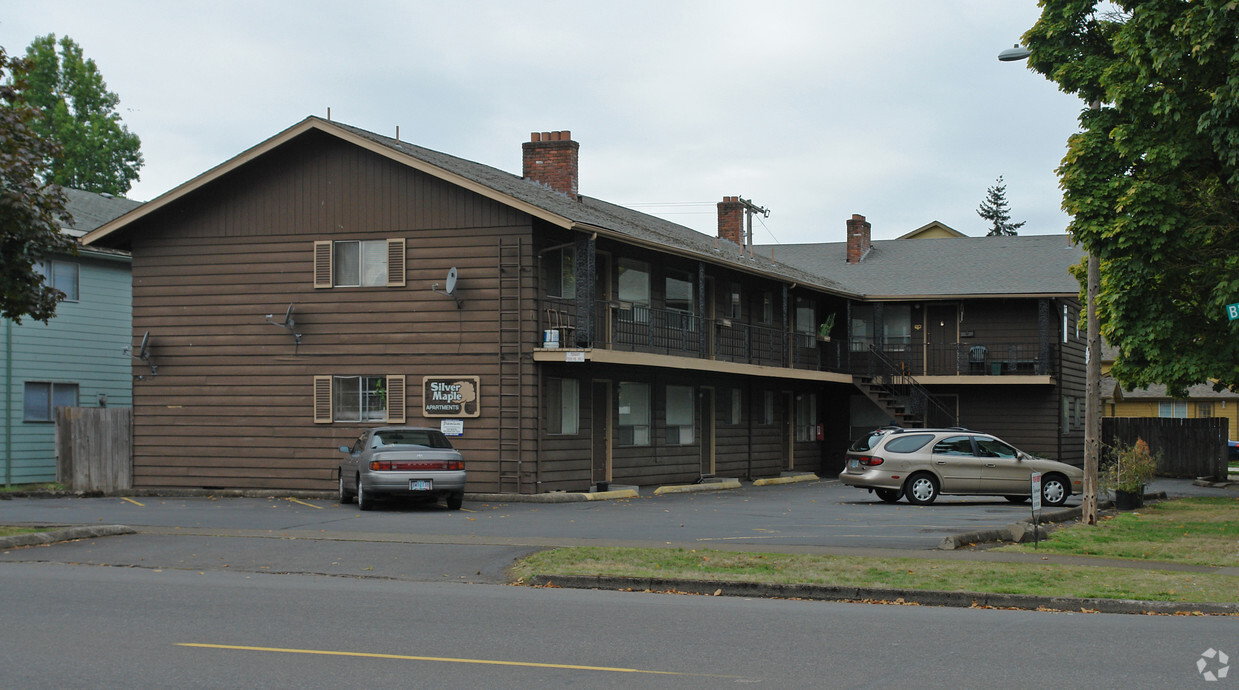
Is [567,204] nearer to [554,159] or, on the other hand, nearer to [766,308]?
[554,159]

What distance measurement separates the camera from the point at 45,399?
31953mm

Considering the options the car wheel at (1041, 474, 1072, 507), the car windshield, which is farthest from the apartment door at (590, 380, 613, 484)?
the car wheel at (1041, 474, 1072, 507)

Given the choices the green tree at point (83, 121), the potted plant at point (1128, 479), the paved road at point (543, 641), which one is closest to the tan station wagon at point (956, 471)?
the potted plant at point (1128, 479)

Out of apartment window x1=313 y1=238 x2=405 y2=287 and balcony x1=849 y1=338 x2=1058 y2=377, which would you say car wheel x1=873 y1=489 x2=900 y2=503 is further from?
balcony x1=849 y1=338 x2=1058 y2=377

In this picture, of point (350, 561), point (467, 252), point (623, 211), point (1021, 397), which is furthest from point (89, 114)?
point (350, 561)

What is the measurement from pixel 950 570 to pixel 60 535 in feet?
38.1

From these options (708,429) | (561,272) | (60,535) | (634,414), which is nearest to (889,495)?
(634,414)

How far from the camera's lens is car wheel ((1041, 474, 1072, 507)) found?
25078 millimetres

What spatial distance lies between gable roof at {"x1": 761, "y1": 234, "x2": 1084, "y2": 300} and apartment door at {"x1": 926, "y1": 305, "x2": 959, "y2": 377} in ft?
3.13

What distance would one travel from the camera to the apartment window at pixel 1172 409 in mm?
56969

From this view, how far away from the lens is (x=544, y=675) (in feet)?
26.7

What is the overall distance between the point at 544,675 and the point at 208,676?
2149mm

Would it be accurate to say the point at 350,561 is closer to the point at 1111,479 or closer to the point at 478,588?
the point at 478,588

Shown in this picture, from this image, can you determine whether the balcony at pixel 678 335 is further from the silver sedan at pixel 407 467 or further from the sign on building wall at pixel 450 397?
the silver sedan at pixel 407 467
